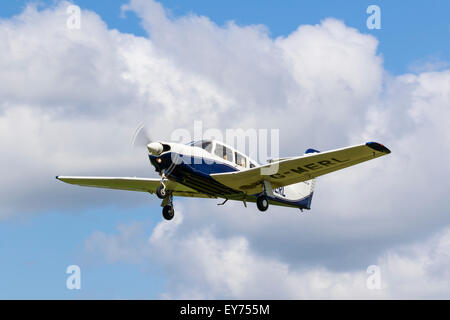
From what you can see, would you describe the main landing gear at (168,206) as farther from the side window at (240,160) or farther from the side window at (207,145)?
the side window at (240,160)

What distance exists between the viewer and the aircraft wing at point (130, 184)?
33969mm

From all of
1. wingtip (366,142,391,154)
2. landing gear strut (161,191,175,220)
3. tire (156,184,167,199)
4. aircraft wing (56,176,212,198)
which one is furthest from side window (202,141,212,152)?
wingtip (366,142,391,154)

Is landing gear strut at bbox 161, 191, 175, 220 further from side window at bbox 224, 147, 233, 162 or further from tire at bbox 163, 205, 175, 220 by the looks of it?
side window at bbox 224, 147, 233, 162

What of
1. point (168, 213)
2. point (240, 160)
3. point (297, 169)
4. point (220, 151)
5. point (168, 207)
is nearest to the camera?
point (220, 151)

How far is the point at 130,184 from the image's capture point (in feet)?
116

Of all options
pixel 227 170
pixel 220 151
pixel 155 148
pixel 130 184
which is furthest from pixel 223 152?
pixel 130 184

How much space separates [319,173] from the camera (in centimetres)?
3244

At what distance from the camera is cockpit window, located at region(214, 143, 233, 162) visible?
101 ft

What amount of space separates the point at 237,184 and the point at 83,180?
338 inches

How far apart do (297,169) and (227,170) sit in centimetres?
304

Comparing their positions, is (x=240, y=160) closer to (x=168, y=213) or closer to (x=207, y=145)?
(x=207, y=145)

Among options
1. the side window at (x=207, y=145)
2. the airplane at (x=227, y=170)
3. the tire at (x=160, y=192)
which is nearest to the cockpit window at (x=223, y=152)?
the airplane at (x=227, y=170)

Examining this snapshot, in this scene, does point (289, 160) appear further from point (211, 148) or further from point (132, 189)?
point (132, 189)
